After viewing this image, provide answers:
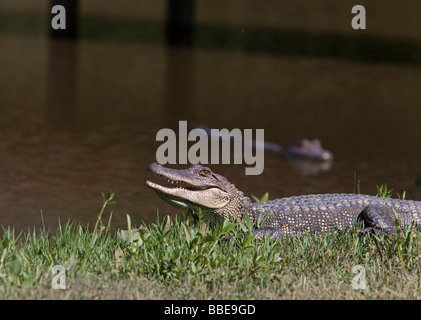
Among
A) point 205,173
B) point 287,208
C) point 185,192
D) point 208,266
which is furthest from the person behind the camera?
point 287,208

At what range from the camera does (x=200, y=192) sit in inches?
209

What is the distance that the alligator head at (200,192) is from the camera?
516 centimetres

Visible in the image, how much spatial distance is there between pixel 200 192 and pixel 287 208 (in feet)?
2.24

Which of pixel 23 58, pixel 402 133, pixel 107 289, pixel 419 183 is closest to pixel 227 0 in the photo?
pixel 23 58

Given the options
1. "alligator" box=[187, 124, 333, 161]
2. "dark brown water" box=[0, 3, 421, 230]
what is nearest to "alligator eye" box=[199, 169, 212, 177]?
"dark brown water" box=[0, 3, 421, 230]

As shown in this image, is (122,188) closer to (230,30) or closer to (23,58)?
(23,58)

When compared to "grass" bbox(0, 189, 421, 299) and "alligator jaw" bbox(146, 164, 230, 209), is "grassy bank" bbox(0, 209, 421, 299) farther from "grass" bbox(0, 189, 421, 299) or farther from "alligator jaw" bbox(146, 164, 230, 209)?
"alligator jaw" bbox(146, 164, 230, 209)

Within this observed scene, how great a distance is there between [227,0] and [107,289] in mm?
30994

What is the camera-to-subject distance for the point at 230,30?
25.5 m

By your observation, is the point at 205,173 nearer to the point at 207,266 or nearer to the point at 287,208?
the point at 287,208

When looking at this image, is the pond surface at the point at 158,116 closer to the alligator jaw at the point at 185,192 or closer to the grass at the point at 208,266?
the alligator jaw at the point at 185,192

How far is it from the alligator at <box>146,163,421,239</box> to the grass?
32 cm

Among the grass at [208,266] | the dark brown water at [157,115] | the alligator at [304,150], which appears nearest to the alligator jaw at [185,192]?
the grass at [208,266]

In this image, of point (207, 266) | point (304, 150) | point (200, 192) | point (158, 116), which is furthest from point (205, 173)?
point (158, 116)
